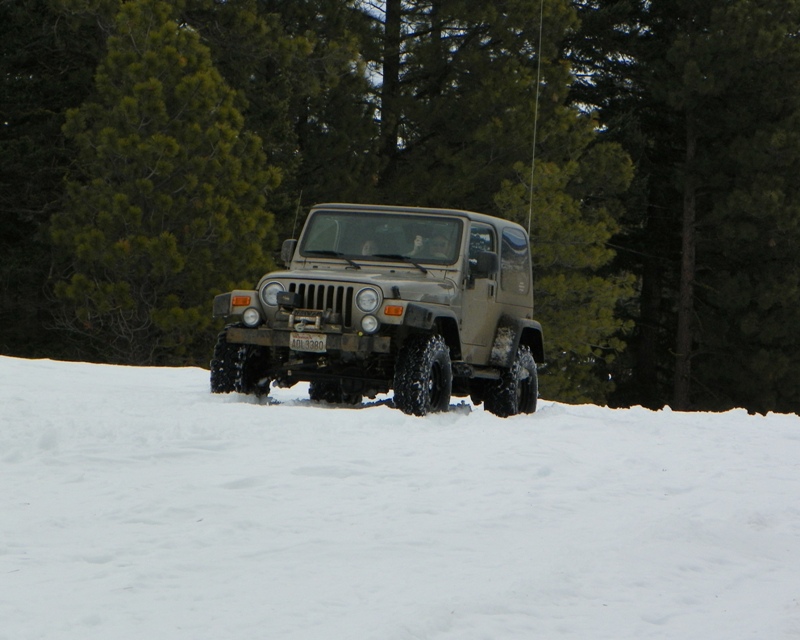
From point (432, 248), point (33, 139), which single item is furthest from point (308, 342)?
point (33, 139)

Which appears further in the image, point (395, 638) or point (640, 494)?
point (640, 494)

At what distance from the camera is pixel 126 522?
6.15 meters

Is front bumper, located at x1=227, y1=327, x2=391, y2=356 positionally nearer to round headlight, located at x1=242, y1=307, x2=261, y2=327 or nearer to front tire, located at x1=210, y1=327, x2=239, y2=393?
round headlight, located at x1=242, y1=307, x2=261, y2=327

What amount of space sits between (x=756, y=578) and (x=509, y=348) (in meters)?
6.78

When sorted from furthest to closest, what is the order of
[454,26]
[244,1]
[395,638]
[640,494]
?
[454,26] → [244,1] → [640,494] → [395,638]

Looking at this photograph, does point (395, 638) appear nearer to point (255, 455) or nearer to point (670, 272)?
point (255, 455)

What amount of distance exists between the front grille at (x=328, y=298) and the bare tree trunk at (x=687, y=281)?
23842mm

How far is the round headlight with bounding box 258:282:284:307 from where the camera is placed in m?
11.4

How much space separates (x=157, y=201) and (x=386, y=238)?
10879mm

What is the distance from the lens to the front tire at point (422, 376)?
10.8 m

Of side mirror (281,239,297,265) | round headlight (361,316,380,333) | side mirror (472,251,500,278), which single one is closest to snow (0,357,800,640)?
round headlight (361,316,380,333)

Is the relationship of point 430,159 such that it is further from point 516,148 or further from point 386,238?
point 386,238

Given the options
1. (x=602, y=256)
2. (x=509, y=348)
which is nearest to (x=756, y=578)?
(x=509, y=348)

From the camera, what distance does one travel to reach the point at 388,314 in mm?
10867
